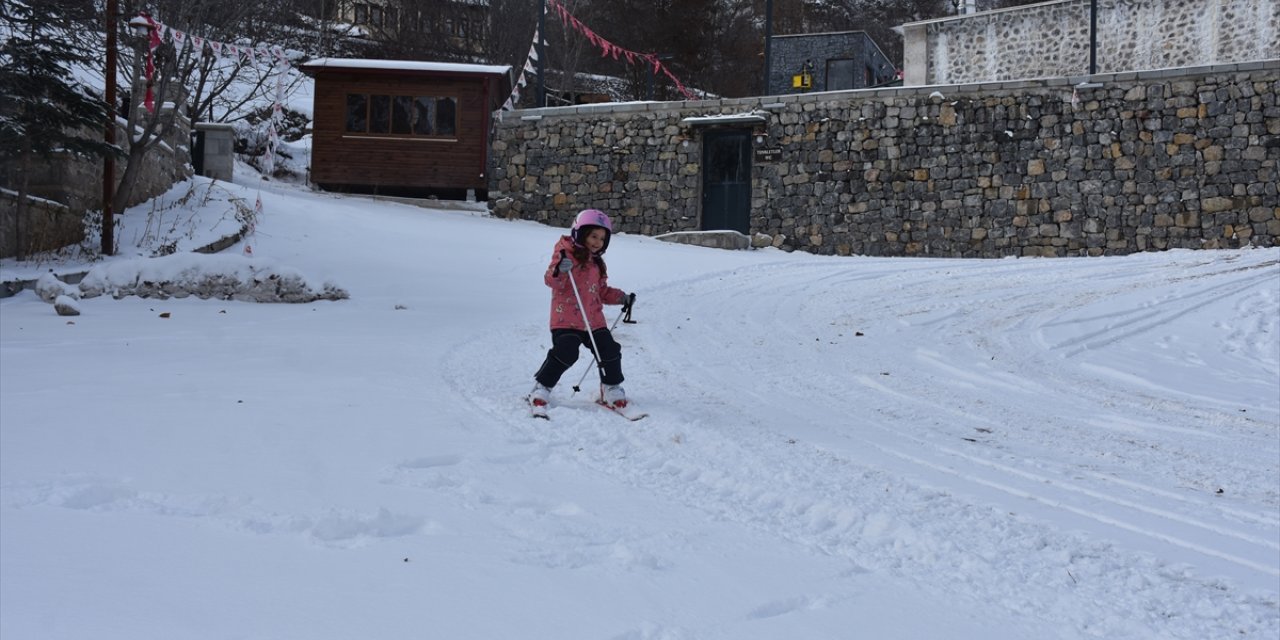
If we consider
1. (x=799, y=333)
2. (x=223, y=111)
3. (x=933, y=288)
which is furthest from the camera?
(x=223, y=111)

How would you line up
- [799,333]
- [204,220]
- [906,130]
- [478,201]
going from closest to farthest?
[799,333]
[204,220]
[906,130]
[478,201]

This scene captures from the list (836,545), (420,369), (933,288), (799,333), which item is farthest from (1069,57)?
(836,545)

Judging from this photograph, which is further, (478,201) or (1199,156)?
(478,201)

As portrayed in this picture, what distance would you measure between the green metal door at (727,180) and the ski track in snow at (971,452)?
32.2 ft

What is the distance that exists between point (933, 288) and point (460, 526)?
9.68 metres

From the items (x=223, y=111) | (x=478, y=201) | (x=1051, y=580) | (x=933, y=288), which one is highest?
(x=223, y=111)

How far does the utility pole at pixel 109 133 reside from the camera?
11.3 m

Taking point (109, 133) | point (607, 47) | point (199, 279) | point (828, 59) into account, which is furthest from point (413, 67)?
point (199, 279)

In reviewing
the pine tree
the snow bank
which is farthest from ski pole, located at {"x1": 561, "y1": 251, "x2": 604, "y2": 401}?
the pine tree

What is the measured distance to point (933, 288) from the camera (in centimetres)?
1212

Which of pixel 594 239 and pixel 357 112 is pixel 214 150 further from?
pixel 594 239

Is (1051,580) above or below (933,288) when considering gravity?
below

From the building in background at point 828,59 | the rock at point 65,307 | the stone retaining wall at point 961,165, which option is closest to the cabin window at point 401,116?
the stone retaining wall at point 961,165

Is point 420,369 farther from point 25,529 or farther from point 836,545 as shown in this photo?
point 836,545
